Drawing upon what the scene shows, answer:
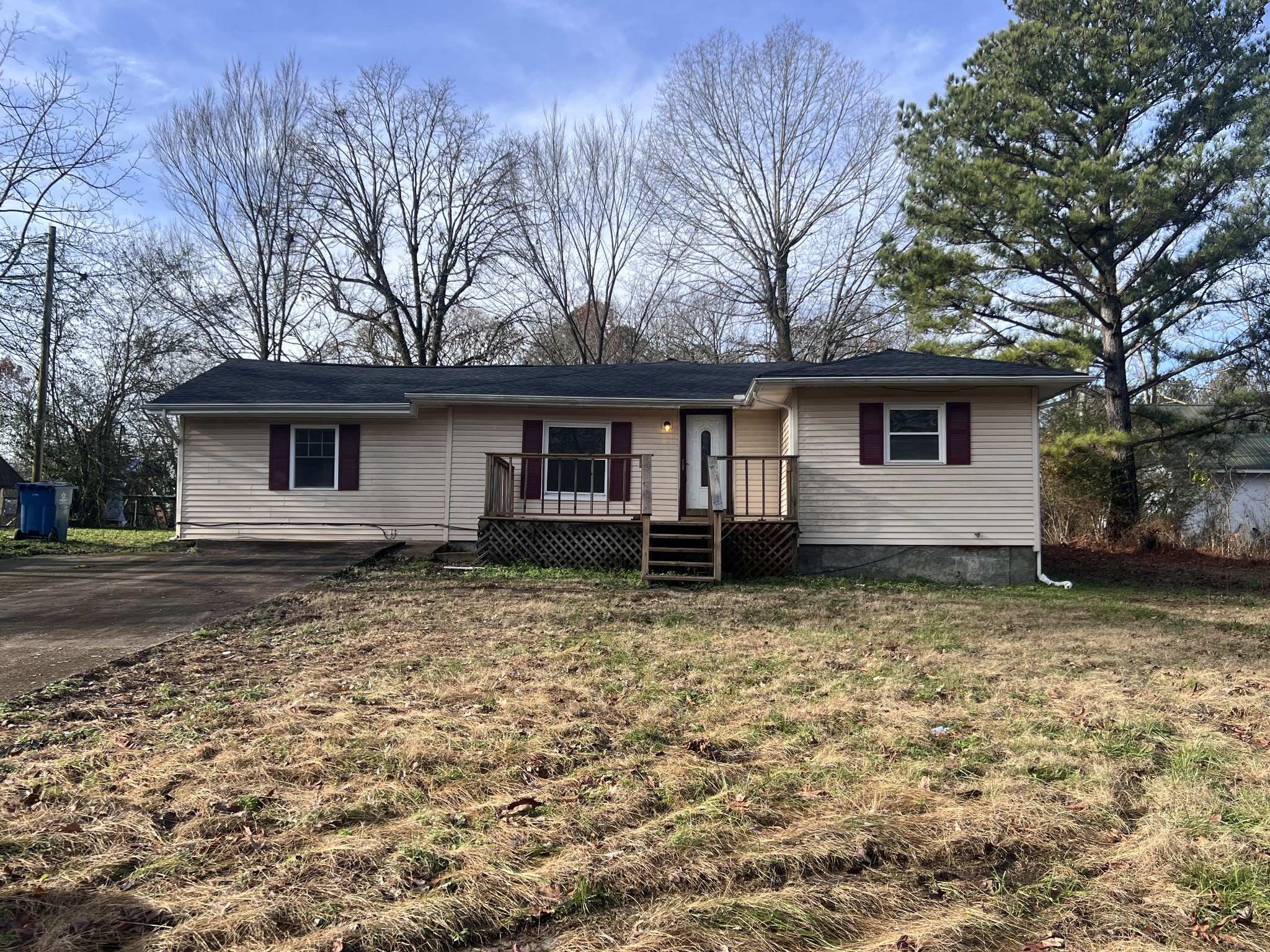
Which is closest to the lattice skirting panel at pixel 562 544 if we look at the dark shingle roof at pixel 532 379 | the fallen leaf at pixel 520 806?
the dark shingle roof at pixel 532 379

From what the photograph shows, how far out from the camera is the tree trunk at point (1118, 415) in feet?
51.1

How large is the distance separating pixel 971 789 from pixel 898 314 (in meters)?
22.2

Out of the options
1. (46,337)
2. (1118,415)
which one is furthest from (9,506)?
(1118,415)

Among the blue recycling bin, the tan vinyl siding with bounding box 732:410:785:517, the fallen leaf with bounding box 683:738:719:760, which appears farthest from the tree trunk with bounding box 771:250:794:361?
the fallen leaf with bounding box 683:738:719:760

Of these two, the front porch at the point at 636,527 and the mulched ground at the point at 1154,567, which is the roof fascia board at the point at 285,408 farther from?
the mulched ground at the point at 1154,567

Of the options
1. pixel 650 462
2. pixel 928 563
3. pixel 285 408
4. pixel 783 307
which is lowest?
pixel 928 563

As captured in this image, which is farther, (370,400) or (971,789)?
(370,400)

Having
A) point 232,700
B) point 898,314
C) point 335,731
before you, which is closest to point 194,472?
point 232,700

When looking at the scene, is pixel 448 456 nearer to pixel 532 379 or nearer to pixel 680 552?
pixel 532 379

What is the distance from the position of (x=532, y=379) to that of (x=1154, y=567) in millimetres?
11288

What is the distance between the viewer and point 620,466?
1277cm

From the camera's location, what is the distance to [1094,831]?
116 inches

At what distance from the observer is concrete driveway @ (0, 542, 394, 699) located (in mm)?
5434

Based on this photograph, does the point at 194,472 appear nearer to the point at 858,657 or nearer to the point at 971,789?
the point at 858,657
